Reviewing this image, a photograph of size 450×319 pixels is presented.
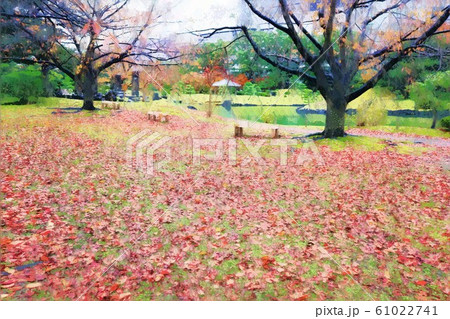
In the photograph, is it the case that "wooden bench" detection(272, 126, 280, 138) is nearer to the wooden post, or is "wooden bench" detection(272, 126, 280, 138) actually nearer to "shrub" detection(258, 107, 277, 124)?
"shrub" detection(258, 107, 277, 124)

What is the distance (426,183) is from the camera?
12.9ft

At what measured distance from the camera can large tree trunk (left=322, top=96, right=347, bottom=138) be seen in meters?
4.56

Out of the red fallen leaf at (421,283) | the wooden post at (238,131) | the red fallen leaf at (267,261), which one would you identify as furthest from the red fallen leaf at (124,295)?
the wooden post at (238,131)

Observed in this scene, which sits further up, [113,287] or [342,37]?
[342,37]

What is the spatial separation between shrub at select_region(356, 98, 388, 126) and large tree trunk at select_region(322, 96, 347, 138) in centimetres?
23

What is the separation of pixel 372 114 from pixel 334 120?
0.53 metres

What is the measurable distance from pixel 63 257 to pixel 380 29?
467 centimetres

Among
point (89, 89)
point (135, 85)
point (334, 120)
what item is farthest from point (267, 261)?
point (89, 89)

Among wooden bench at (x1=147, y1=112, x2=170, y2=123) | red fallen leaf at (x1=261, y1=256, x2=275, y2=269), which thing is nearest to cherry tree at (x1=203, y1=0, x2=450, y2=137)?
wooden bench at (x1=147, y1=112, x2=170, y2=123)

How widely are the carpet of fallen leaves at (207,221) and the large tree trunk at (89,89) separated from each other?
196 millimetres

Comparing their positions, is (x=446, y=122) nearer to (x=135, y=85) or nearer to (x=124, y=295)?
(x=135, y=85)

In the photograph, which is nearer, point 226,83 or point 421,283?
point 421,283

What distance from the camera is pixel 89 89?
4.47m
